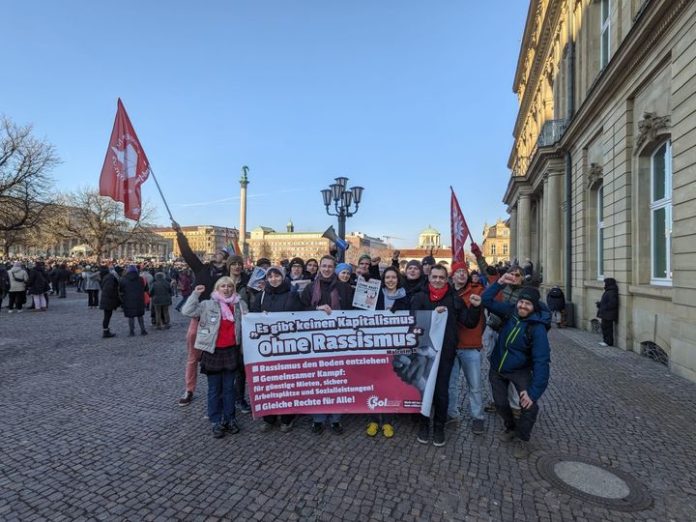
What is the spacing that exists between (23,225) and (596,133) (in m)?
28.8

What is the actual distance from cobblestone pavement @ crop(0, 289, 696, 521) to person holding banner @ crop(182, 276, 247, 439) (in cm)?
24

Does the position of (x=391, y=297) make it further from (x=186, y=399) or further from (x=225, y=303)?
(x=186, y=399)

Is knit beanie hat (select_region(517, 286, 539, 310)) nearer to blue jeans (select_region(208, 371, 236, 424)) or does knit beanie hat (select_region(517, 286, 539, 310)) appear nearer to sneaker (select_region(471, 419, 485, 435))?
sneaker (select_region(471, 419, 485, 435))

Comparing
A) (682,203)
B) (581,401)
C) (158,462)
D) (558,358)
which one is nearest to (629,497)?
(581,401)

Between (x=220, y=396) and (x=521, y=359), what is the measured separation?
3.14 metres

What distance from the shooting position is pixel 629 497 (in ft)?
10.8

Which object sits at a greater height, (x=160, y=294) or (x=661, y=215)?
(x=661, y=215)

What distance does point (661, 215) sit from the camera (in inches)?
348

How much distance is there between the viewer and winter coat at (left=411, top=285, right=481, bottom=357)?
4.35 metres

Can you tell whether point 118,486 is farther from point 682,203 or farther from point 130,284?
point 682,203

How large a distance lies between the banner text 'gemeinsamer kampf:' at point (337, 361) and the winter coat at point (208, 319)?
0.36 ft

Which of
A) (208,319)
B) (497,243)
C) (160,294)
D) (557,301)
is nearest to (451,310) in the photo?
(208,319)

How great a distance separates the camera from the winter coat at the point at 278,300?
4.76m

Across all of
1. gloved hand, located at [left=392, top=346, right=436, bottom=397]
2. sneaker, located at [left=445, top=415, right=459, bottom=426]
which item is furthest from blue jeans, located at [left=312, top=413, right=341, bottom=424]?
→ sneaker, located at [left=445, top=415, right=459, bottom=426]
